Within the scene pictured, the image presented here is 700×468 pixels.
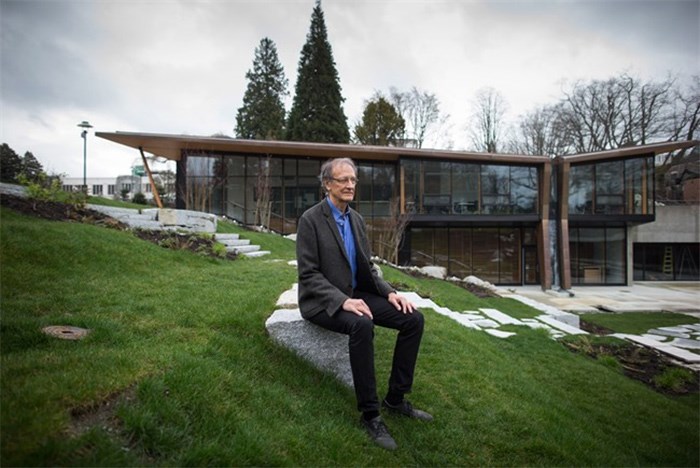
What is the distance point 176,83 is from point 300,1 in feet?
10.2

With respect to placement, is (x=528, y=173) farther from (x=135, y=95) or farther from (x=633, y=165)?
(x=135, y=95)

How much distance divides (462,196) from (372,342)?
57.7 feet

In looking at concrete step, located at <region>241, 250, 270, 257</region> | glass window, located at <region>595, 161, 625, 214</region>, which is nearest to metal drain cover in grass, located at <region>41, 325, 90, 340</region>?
concrete step, located at <region>241, 250, 270, 257</region>

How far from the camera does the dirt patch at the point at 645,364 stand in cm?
493

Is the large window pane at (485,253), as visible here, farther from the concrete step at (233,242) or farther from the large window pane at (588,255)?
the concrete step at (233,242)

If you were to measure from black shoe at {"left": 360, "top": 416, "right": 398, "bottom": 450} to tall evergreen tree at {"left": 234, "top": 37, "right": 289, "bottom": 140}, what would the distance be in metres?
31.4

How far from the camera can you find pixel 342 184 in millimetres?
2959

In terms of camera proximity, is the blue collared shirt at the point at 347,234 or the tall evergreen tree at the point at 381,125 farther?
the tall evergreen tree at the point at 381,125

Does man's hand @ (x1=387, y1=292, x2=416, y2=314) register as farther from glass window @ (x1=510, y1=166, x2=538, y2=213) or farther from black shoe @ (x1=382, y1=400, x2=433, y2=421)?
glass window @ (x1=510, y1=166, x2=538, y2=213)

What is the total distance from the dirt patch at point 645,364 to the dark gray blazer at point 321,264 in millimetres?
4745

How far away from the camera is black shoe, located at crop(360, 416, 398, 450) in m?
2.30

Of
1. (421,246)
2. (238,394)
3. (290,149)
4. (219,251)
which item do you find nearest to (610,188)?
(421,246)

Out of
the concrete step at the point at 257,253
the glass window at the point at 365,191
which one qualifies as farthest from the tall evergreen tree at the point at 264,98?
the concrete step at the point at 257,253

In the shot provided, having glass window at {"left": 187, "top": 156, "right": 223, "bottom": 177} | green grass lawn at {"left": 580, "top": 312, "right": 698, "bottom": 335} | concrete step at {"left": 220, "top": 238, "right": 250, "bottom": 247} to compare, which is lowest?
green grass lawn at {"left": 580, "top": 312, "right": 698, "bottom": 335}
